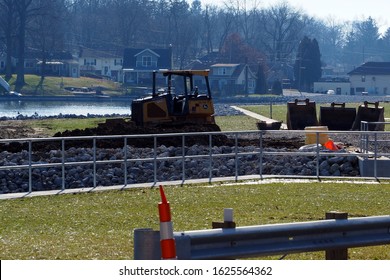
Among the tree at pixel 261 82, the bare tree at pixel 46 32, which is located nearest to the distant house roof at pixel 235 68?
the tree at pixel 261 82

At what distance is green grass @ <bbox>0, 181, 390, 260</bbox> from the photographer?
13711 millimetres

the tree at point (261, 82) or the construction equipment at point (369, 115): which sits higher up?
the construction equipment at point (369, 115)

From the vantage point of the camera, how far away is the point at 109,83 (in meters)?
154

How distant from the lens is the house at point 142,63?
513 ft

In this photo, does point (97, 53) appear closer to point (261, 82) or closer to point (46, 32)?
point (46, 32)

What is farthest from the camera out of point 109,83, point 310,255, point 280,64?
point 280,64

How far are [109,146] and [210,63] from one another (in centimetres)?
13409

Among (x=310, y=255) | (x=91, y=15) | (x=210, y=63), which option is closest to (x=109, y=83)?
(x=210, y=63)

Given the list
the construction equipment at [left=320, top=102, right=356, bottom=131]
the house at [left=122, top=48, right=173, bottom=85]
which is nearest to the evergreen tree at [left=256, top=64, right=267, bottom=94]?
the house at [left=122, top=48, right=173, bottom=85]

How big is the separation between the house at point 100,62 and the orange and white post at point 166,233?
6298 inches

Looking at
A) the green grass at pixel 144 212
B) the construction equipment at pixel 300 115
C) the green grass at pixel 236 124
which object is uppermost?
the green grass at pixel 144 212

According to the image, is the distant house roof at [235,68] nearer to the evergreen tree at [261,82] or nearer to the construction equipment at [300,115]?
the evergreen tree at [261,82]

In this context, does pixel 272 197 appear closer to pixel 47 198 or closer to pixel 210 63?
pixel 47 198

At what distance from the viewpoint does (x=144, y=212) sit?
715 inches
